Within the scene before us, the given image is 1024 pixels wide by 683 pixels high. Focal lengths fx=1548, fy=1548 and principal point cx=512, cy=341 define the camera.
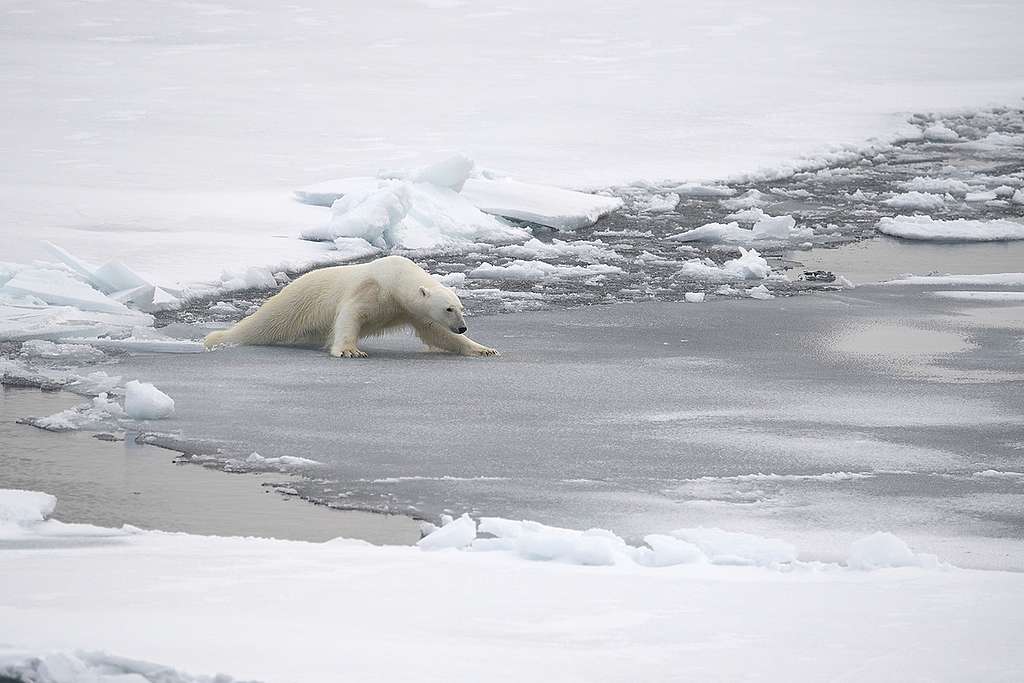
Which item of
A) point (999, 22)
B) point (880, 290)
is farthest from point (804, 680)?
point (999, 22)

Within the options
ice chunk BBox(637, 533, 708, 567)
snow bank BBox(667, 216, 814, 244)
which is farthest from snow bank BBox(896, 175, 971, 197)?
ice chunk BBox(637, 533, 708, 567)

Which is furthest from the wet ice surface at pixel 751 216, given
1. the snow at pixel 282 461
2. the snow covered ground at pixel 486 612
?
the snow covered ground at pixel 486 612

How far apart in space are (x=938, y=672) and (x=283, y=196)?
10141 mm

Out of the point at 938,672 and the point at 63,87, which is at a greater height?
the point at 63,87

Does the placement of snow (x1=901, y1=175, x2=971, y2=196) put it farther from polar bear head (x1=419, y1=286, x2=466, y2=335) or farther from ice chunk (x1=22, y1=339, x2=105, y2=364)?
ice chunk (x1=22, y1=339, x2=105, y2=364)

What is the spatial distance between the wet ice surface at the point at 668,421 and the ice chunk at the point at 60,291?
1.04m

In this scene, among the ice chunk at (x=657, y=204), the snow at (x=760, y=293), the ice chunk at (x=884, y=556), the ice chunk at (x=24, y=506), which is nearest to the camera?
the ice chunk at (x=884, y=556)

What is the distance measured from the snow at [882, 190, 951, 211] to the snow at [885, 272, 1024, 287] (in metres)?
3.41

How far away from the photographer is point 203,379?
699 cm

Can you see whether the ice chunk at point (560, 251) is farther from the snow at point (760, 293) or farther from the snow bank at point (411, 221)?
the snow at point (760, 293)

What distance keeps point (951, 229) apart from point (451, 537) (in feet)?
29.9

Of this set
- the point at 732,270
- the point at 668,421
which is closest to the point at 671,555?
the point at 668,421

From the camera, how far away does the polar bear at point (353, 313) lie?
25.5 feet

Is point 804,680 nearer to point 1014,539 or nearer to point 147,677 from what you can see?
point 147,677
